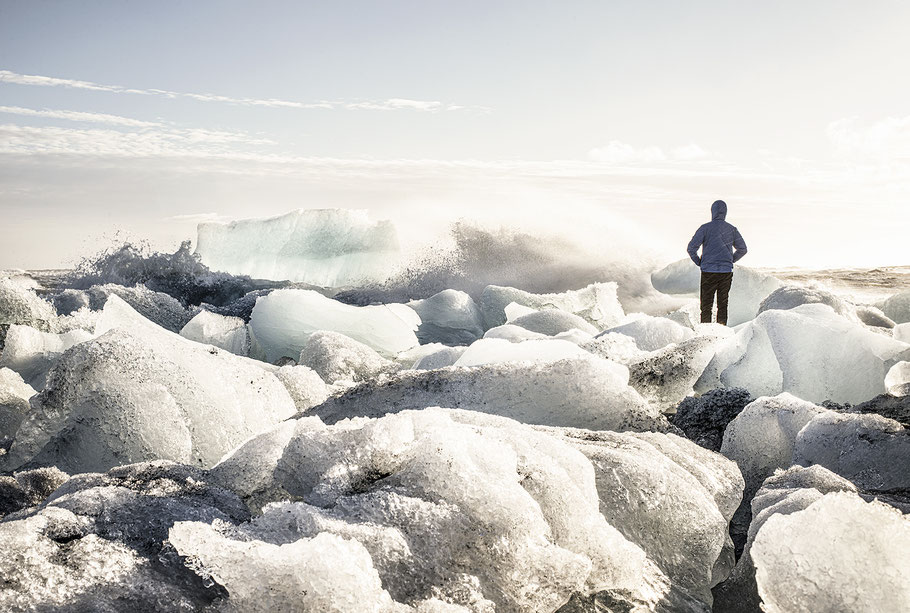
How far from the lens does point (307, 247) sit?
9.76 meters

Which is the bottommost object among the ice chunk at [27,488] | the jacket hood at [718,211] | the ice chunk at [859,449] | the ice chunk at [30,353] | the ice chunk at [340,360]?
→ the ice chunk at [30,353]

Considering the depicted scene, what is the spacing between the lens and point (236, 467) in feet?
5.12

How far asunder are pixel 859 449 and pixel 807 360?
137cm

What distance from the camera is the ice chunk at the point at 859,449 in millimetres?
2027

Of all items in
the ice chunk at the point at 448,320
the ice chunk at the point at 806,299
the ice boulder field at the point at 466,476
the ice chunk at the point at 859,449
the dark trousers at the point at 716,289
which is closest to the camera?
the ice boulder field at the point at 466,476

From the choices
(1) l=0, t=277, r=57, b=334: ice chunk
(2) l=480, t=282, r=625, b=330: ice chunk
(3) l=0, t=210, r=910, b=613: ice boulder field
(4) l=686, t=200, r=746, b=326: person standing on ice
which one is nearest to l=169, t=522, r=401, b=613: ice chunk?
(3) l=0, t=210, r=910, b=613: ice boulder field

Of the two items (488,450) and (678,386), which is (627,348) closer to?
(678,386)

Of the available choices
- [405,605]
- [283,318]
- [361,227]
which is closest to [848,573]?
[405,605]

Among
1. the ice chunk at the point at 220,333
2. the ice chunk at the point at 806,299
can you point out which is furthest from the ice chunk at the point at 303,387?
the ice chunk at the point at 806,299

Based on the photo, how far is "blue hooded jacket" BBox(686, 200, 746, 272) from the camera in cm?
698

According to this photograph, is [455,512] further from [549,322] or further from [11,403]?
[549,322]

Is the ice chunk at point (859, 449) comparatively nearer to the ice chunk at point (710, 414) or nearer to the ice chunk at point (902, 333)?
the ice chunk at point (710, 414)

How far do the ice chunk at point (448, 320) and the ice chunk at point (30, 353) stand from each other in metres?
2.82

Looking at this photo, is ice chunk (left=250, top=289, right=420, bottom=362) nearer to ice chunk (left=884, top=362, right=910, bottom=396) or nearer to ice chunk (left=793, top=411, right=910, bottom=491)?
ice chunk (left=884, top=362, right=910, bottom=396)
